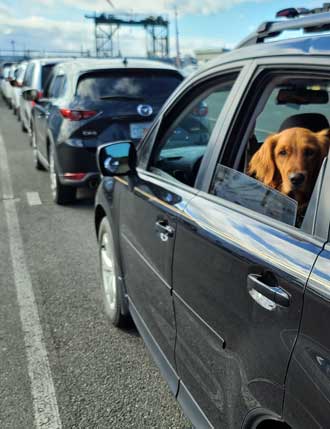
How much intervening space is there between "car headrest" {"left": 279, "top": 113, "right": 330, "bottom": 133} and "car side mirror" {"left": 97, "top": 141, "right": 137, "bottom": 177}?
3.43 ft

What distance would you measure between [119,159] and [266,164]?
1150 mm

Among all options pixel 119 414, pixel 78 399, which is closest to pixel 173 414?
pixel 119 414

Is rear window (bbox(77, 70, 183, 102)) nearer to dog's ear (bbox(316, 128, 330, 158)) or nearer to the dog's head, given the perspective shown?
the dog's head

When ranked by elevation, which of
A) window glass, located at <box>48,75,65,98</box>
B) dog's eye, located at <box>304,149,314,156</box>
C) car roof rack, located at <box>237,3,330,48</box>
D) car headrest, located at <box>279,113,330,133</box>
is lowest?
dog's eye, located at <box>304,149,314,156</box>

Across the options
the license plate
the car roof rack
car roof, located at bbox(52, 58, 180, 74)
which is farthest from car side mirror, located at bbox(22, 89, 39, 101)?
the car roof rack

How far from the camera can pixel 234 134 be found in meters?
2.04

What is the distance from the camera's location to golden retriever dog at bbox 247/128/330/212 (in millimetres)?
1737

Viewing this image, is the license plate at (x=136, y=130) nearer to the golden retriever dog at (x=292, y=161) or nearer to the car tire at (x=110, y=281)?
the car tire at (x=110, y=281)

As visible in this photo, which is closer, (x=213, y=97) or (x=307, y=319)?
(x=307, y=319)

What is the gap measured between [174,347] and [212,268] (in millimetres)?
635

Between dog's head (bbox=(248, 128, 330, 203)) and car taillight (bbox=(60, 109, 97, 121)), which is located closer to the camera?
dog's head (bbox=(248, 128, 330, 203))

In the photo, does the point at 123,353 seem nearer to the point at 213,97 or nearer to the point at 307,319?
the point at 213,97

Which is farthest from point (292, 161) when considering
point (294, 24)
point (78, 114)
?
point (78, 114)

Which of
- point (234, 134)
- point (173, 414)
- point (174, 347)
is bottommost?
point (173, 414)
